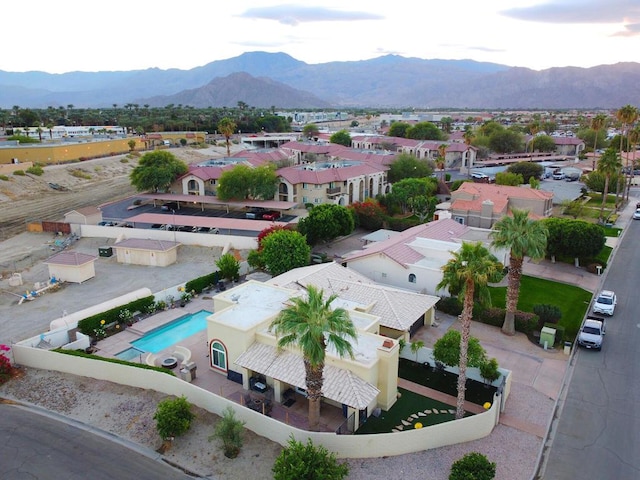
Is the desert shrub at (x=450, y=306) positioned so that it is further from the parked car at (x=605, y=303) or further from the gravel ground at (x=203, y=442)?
the gravel ground at (x=203, y=442)

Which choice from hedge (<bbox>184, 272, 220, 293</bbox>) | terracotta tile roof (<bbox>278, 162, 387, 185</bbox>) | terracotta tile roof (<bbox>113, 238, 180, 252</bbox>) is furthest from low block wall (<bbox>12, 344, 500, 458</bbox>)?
terracotta tile roof (<bbox>278, 162, 387, 185</bbox>)

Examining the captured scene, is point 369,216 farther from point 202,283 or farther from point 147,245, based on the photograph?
point 147,245

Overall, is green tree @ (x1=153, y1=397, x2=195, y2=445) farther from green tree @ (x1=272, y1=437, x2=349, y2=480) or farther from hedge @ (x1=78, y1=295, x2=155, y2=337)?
hedge @ (x1=78, y1=295, x2=155, y2=337)

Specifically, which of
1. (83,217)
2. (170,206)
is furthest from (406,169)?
(83,217)

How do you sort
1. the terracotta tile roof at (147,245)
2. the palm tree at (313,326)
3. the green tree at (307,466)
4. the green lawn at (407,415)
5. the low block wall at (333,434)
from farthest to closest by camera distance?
1. the terracotta tile roof at (147,245)
2. the green lawn at (407,415)
3. the low block wall at (333,434)
4. the palm tree at (313,326)
5. the green tree at (307,466)

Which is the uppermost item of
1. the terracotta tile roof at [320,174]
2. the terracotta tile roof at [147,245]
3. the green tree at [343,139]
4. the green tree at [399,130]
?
the green tree at [399,130]

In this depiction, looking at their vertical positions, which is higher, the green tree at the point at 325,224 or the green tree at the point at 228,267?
the green tree at the point at 325,224

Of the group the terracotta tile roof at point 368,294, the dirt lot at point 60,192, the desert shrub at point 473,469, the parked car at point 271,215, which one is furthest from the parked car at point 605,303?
the dirt lot at point 60,192
